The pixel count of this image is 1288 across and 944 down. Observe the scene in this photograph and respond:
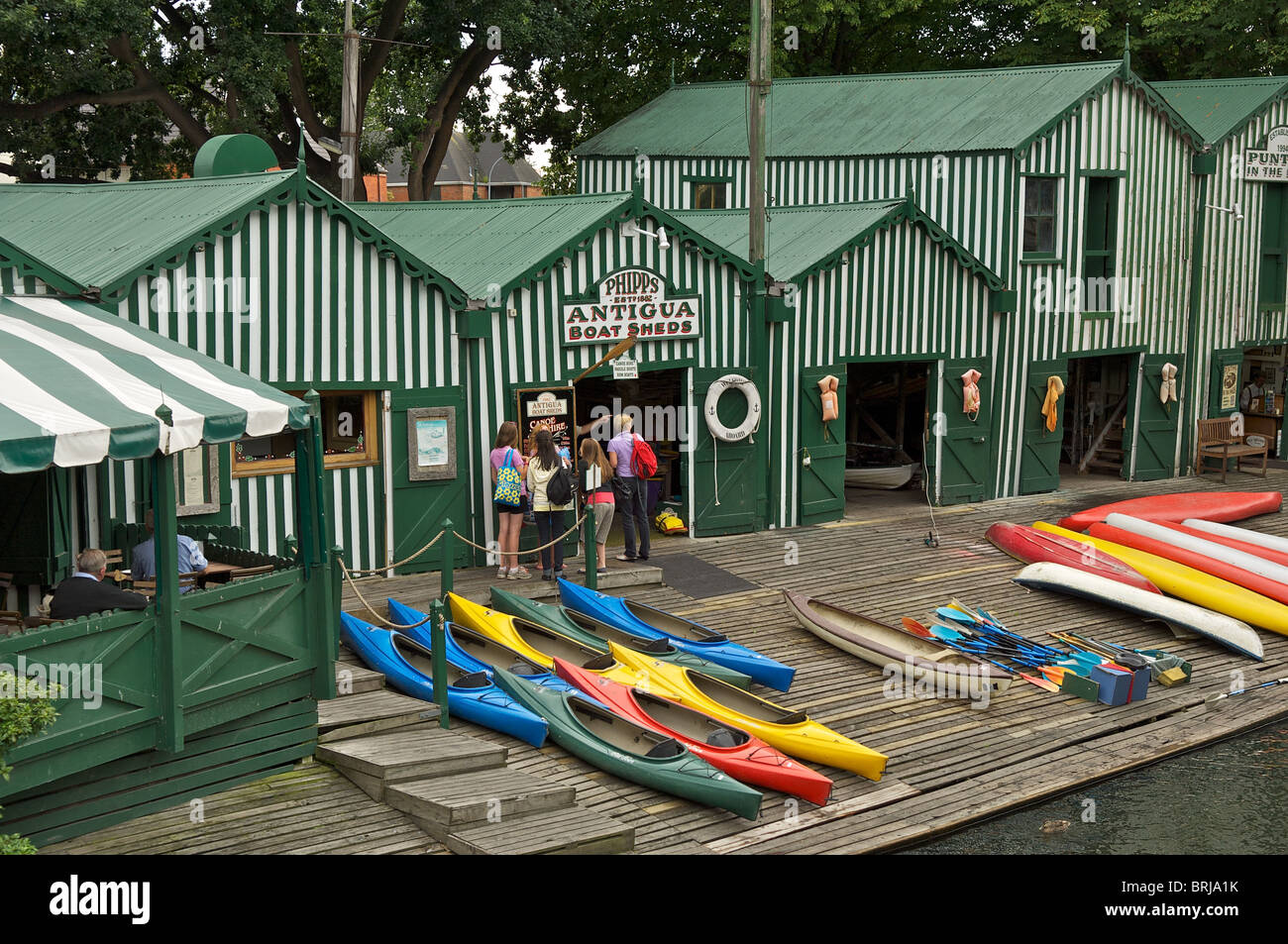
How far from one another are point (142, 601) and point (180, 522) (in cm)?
510

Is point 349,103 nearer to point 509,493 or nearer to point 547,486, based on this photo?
point 509,493

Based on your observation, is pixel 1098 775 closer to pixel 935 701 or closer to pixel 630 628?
pixel 935 701

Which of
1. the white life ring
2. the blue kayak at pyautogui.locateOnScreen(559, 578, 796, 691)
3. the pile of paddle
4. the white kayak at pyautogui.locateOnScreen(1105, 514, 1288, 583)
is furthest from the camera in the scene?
the white life ring

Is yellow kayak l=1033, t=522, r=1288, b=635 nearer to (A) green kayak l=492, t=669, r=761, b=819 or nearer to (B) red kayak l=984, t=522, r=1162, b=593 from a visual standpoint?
(B) red kayak l=984, t=522, r=1162, b=593

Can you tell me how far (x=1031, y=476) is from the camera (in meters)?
22.9

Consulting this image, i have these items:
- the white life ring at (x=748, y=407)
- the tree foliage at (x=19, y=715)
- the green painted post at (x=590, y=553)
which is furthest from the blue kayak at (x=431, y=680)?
the white life ring at (x=748, y=407)

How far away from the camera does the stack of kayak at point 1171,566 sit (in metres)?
17.2

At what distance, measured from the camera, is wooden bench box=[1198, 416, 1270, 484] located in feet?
82.4

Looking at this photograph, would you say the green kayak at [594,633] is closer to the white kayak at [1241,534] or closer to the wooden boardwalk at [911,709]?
the wooden boardwalk at [911,709]

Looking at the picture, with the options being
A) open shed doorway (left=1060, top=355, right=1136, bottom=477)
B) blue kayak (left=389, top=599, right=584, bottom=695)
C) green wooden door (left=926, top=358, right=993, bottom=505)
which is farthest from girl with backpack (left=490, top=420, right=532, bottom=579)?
open shed doorway (left=1060, top=355, right=1136, bottom=477)

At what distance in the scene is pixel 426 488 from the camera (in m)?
16.9

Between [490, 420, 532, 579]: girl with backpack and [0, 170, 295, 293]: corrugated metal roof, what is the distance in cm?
374

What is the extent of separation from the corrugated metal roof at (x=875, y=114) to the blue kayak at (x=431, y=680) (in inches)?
528
